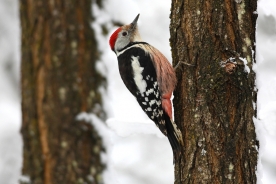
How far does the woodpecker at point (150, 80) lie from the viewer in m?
3.90

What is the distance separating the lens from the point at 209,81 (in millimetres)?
3203

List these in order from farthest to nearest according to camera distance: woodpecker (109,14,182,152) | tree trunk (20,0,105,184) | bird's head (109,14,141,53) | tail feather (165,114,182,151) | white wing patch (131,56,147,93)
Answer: bird's head (109,14,141,53) → white wing patch (131,56,147,93) → woodpecker (109,14,182,152) → tail feather (165,114,182,151) → tree trunk (20,0,105,184)

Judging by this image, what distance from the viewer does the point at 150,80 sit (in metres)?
4.18

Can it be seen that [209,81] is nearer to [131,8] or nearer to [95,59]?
[95,59]

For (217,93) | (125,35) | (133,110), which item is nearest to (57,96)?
(217,93)

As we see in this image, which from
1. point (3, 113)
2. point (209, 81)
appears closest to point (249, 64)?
point (209, 81)

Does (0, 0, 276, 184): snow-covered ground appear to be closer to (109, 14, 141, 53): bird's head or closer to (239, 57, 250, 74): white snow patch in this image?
(109, 14, 141, 53): bird's head

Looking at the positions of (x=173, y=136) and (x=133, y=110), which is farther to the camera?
(x=133, y=110)

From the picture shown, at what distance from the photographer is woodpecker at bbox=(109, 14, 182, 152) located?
3.90m

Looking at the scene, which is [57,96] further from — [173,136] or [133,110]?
[133,110]

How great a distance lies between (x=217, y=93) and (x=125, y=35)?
1.81 m

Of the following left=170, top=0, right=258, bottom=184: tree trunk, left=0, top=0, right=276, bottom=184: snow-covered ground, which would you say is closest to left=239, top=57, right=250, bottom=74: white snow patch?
left=170, top=0, right=258, bottom=184: tree trunk

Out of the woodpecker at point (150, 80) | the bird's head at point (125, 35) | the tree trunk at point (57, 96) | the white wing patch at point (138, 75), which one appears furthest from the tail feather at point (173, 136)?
the bird's head at point (125, 35)

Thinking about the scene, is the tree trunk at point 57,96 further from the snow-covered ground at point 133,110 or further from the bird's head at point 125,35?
the snow-covered ground at point 133,110
